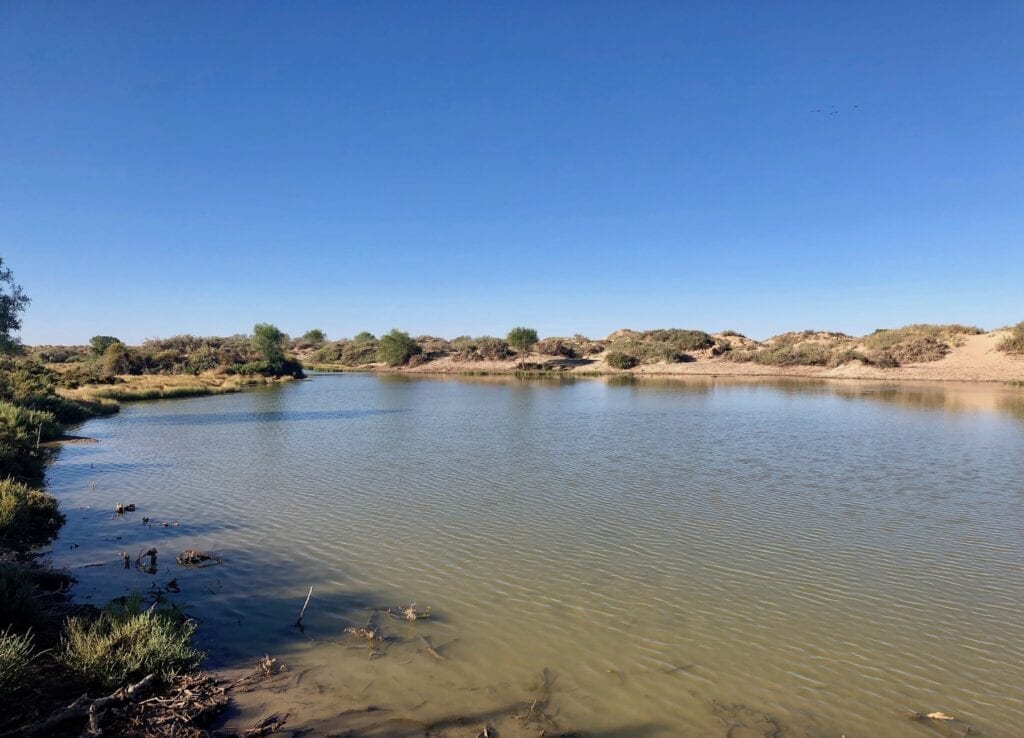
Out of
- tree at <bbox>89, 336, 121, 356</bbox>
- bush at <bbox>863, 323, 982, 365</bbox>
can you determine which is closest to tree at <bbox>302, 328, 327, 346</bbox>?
tree at <bbox>89, 336, 121, 356</bbox>

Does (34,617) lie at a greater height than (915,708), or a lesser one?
greater

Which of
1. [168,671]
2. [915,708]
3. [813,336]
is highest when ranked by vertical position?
[813,336]

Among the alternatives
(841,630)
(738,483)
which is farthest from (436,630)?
(738,483)

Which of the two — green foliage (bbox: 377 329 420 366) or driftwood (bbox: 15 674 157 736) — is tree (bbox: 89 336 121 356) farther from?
driftwood (bbox: 15 674 157 736)

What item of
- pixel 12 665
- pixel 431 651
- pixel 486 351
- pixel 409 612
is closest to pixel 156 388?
pixel 409 612

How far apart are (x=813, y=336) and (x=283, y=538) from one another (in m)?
86.2

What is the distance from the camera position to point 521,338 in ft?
266

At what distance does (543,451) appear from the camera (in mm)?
19438

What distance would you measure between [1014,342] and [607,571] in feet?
210

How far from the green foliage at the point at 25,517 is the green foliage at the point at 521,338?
70.1 m

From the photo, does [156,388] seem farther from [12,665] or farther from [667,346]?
[667,346]

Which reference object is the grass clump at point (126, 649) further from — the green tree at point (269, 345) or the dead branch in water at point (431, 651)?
the green tree at point (269, 345)

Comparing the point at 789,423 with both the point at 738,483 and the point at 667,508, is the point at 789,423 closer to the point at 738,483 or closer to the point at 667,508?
the point at 738,483

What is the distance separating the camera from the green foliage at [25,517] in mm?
10047
